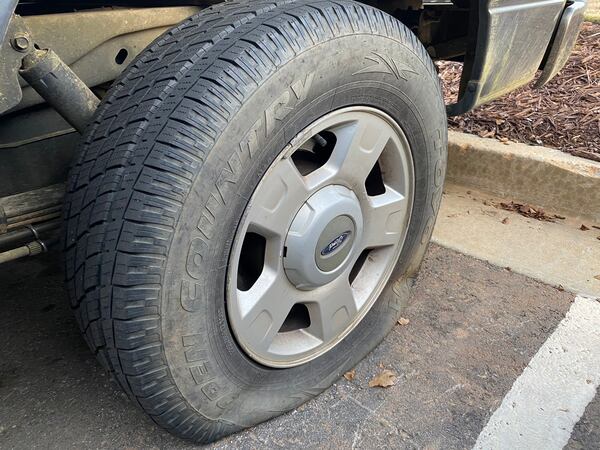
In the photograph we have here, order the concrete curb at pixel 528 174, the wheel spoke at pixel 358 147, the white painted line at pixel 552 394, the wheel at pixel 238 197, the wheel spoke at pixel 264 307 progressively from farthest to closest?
the concrete curb at pixel 528 174 < the white painted line at pixel 552 394 < the wheel spoke at pixel 358 147 < the wheel spoke at pixel 264 307 < the wheel at pixel 238 197

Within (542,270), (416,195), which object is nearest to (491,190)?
(542,270)

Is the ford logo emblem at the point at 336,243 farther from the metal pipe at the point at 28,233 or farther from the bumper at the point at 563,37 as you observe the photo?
the bumper at the point at 563,37

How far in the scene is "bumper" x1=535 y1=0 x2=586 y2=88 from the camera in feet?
9.14

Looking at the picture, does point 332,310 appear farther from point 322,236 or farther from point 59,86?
point 59,86

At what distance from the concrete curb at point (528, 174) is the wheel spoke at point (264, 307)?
2382mm

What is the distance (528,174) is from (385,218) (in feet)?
6.32

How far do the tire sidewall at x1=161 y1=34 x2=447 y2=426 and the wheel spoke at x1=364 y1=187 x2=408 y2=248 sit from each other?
5.6 inches

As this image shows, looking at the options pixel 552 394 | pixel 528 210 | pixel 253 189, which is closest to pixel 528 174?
pixel 528 210

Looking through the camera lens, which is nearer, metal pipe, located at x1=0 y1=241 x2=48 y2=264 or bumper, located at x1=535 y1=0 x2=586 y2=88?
metal pipe, located at x1=0 y1=241 x2=48 y2=264

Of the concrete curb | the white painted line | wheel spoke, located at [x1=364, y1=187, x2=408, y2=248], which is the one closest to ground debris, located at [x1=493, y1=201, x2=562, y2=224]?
the concrete curb

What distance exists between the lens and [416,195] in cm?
219

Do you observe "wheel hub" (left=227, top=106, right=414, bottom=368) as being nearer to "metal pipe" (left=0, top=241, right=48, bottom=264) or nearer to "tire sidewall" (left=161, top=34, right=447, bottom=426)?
"tire sidewall" (left=161, top=34, right=447, bottom=426)

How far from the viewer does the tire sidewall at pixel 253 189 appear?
4.79 ft

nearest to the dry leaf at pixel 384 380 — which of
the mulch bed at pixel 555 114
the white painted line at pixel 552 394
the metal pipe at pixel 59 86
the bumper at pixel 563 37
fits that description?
the white painted line at pixel 552 394
